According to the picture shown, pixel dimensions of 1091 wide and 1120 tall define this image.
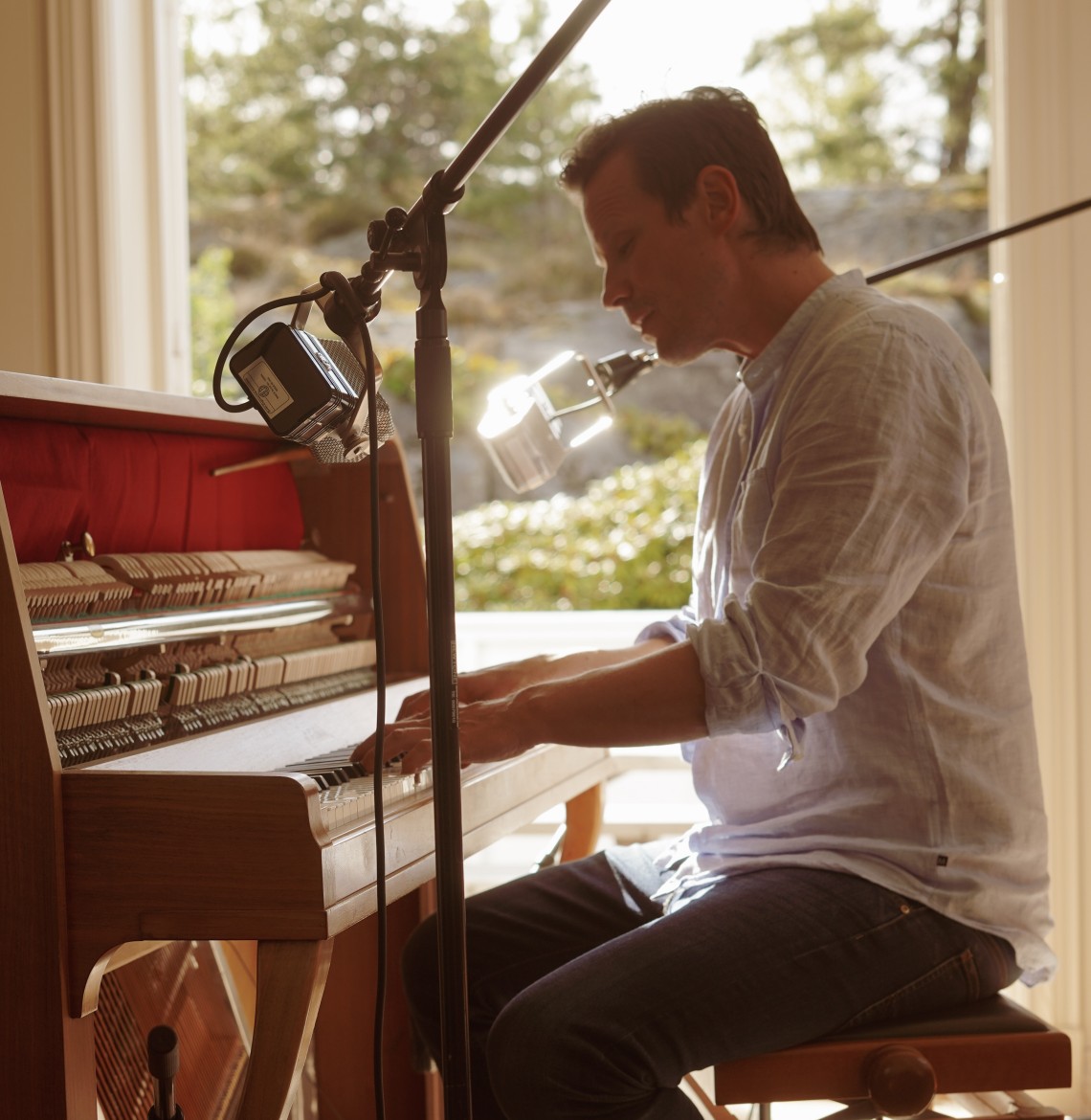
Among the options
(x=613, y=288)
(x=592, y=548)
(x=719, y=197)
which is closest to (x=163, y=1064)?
(x=613, y=288)

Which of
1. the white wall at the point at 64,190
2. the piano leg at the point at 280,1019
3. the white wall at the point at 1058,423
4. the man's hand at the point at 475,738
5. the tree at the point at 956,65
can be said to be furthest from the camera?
the tree at the point at 956,65

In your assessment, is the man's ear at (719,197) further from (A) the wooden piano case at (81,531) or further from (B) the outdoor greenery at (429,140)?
(B) the outdoor greenery at (429,140)

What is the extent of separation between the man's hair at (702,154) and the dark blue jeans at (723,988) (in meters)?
0.84

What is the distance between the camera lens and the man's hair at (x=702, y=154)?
5.20ft

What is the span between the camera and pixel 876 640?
56.1 inches

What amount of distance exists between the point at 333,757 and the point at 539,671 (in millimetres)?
419

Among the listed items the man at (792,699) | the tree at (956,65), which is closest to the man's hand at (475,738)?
the man at (792,699)

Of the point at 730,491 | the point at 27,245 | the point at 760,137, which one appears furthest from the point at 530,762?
the point at 27,245

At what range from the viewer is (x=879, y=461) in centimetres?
131

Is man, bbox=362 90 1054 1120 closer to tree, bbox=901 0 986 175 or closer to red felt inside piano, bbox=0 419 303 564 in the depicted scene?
red felt inside piano, bbox=0 419 303 564

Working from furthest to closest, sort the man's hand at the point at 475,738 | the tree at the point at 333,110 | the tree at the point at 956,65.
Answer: the tree at the point at 333,110 < the tree at the point at 956,65 < the man's hand at the point at 475,738

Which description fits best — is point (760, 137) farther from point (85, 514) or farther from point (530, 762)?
point (85, 514)

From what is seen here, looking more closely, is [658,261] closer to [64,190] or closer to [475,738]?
[475,738]

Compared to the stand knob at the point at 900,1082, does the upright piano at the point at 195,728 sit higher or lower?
higher
